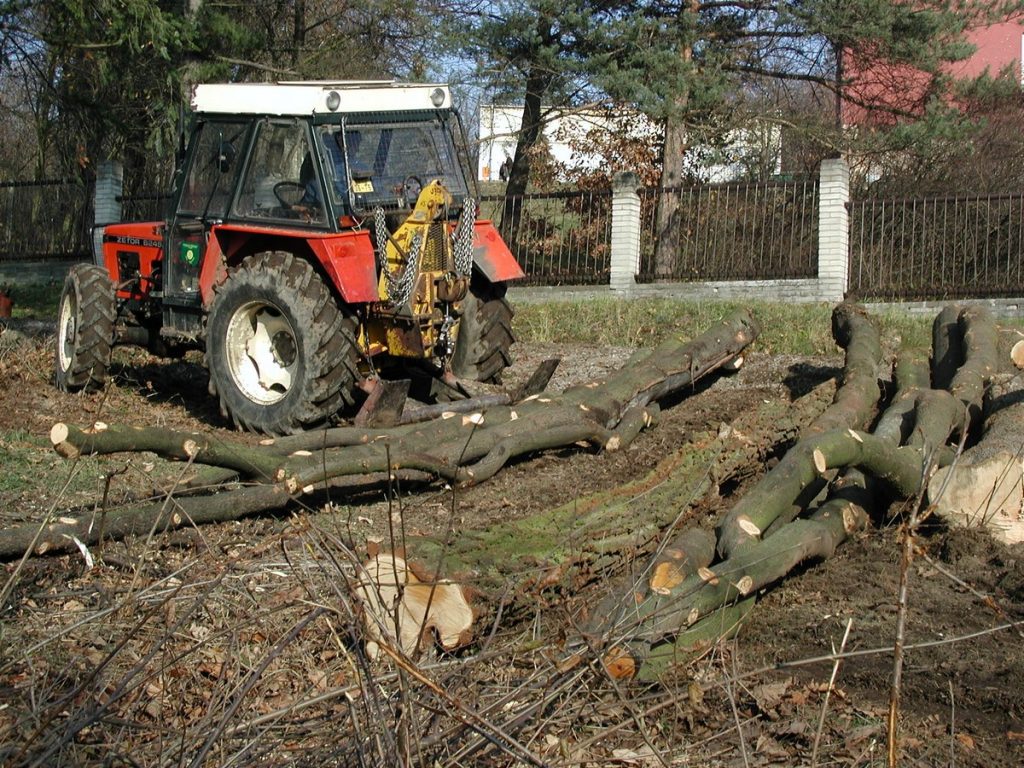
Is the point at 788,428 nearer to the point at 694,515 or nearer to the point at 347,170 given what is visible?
the point at 694,515

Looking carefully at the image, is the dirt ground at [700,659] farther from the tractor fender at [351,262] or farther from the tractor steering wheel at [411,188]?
the tractor steering wheel at [411,188]

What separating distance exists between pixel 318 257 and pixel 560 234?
1106cm

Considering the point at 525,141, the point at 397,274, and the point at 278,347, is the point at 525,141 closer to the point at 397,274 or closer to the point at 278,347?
the point at 278,347

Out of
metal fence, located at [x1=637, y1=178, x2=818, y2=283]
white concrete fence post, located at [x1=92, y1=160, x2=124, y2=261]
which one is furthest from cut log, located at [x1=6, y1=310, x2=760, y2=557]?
white concrete fence post, located at [x1=92, y1=160, x2=124, y2=261]

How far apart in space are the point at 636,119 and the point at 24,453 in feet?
61.5

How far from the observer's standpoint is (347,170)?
334 inches

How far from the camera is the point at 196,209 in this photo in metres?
9.24

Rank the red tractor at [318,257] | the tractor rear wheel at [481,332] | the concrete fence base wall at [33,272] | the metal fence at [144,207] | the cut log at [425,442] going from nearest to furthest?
the cut log at [425,442], the red tractor at [318,257], the tractor rear wheel at [481,332], the metal fence at [144,207], the concrete fence base wall at [33,272]

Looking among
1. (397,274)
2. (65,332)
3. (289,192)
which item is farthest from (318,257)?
(65,332)

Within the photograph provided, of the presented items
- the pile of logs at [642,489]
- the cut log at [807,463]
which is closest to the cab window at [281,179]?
the pile of logs at [642,489]

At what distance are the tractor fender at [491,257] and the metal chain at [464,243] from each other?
0.31m

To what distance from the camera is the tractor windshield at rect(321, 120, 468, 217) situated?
8469 millimetres

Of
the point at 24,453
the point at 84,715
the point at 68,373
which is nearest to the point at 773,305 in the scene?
the point at 68,373

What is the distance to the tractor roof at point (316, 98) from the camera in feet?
27.8
